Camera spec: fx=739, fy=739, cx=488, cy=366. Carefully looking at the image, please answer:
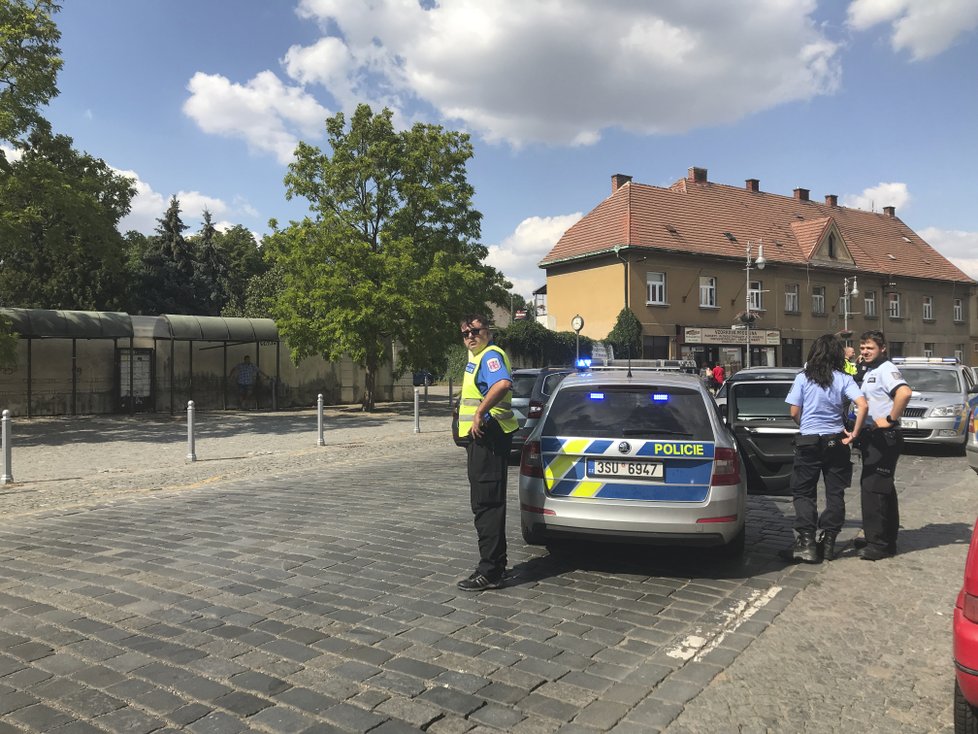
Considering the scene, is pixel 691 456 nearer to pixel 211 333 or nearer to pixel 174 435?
pixel 174 435

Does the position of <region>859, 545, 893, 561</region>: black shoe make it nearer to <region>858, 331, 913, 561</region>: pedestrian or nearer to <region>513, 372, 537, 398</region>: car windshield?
<region>858, 331, 913, 561</region>: pedestrian

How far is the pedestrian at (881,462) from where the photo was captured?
5957 mm

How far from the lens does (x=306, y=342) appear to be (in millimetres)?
22844

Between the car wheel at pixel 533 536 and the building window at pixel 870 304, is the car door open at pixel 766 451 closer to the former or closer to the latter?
the car wheel at pixel 533 536

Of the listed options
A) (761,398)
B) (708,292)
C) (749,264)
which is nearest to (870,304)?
(708,292)

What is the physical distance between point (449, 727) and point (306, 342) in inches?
810

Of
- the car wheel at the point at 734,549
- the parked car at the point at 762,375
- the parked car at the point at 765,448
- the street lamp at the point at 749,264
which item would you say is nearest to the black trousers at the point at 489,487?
the car wheel at the point at 734,549

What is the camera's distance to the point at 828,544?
19.8ft

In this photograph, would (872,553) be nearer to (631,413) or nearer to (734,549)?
(734,549)

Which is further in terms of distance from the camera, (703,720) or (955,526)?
(955,526)

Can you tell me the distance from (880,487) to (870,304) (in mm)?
47472

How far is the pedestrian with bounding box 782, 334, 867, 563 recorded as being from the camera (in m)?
5.88

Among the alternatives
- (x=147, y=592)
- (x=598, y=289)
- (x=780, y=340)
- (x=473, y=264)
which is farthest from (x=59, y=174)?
(x=780, y=340)

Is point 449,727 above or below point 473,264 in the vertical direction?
below
